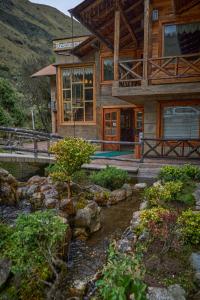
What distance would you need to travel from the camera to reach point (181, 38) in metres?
11.0

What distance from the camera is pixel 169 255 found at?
440cm

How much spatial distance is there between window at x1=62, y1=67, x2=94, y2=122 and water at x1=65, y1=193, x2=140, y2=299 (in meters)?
9.44

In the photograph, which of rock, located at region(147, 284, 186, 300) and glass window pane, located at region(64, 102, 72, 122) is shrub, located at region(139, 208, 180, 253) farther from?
glass window pane, located at region(64, 102, 72, 122)

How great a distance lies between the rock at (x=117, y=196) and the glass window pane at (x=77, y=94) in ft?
29.8

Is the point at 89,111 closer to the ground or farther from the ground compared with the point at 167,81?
closer to the ground

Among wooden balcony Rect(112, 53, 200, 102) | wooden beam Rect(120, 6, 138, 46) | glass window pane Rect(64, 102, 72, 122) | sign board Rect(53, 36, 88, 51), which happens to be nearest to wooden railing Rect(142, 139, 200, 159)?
wooden balcony Rect(112, 53, 200, 102)

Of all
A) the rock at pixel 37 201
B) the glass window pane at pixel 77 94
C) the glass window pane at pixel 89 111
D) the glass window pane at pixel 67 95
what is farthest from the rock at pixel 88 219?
the glass window pane at pixel 67 95

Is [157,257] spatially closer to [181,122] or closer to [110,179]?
[110,179]

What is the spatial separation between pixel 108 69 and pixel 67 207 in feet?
36.1

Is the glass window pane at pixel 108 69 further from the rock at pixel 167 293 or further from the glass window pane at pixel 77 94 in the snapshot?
the rock at pixel 167 293

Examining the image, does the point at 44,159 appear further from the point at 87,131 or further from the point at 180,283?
the point at 180,283

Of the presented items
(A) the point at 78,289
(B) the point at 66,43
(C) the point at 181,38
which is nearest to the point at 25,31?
(B) the point at 66,43

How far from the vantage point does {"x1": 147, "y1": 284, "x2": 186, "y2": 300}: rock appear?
3.44 m

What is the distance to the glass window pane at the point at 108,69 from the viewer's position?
15.6 metres
